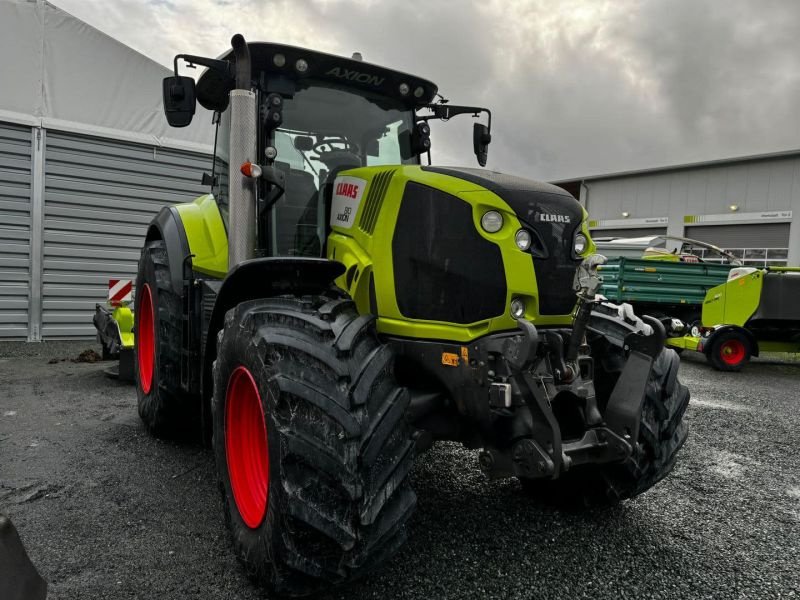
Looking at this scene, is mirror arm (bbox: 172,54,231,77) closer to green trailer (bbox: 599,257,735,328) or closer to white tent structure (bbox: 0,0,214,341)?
white tent structure (bbox: 0,0,214,341)

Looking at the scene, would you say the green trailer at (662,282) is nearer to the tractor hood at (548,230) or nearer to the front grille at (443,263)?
the tractor hood at (548,230)

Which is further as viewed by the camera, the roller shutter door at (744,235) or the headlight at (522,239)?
the roller shutter door at (744,235)

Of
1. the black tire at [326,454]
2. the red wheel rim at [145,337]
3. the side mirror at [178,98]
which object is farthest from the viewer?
the red wheel rim at [145,337]

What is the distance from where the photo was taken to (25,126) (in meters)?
8.60

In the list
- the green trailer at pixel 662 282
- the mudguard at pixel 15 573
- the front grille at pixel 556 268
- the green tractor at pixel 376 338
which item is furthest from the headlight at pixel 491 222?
the green trailer at pixel 662 282

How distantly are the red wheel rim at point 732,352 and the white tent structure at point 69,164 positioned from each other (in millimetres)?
9101

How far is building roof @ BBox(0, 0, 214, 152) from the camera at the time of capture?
845cm

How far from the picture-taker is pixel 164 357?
12.3ft

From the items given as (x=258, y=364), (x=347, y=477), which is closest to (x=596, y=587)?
(x=347, y=477)

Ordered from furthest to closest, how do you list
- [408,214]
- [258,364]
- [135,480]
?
[135,480], [408,214], [258,364]

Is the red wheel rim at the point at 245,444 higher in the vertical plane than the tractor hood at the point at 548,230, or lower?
lower

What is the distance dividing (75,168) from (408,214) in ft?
27.6

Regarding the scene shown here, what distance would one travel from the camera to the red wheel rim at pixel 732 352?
8.91 metres

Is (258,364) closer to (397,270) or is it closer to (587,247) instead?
(397,270)
